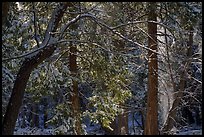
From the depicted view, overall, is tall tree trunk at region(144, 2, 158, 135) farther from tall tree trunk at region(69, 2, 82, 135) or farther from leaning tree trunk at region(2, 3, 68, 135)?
leaning tree trunk at region(2, 3, 68, 135)

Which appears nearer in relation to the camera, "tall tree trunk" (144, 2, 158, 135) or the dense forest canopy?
the dense forest canopy

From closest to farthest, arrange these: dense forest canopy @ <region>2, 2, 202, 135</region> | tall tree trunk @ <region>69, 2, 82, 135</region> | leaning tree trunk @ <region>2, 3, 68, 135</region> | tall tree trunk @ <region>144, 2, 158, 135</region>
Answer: leaning tree trunk @ <region>2, 3, 68, 135</region> < dense forest canopy @ <region>2, 2, 202, 135</region> < tall tree trunk @ <region>144, 2, 158, 135</region> < tall tree trunk @ <region>69, 2, 82, 135</region>

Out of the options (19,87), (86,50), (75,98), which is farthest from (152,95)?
(19,87)

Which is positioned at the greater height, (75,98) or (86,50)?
(86,50)

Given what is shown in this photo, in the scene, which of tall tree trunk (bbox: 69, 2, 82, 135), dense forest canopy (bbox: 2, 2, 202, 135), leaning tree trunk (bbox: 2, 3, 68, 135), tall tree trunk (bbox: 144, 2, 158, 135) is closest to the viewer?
leaning tree trunk (bbox: 2, 3, 68, 135)

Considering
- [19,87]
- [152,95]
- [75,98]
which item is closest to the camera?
[19,87]

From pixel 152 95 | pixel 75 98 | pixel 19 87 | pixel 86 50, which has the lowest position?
pixel 19 87

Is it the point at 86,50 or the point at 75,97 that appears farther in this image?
the point at 75,97

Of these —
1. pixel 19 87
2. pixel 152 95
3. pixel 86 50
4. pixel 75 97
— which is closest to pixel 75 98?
pixel 75 97

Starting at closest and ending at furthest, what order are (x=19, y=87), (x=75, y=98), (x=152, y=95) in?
(x=19, y=87), (x=152, y=95), (x=75, y=98)

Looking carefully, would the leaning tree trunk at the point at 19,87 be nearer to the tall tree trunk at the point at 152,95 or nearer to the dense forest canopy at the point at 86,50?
the dense forest canopy at the point at 86,50

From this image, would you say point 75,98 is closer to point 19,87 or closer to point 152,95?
point 152,95

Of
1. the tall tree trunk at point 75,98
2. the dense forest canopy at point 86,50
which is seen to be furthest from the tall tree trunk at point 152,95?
the tall tree trunk at point 75,98

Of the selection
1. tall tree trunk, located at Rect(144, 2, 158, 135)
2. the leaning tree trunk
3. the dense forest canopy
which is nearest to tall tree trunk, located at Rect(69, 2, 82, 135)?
the dense forest canopy
